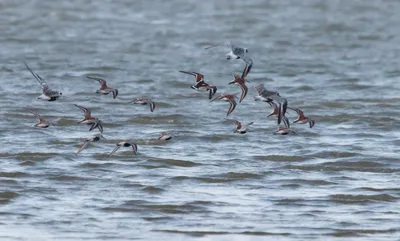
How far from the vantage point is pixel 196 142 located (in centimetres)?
1772

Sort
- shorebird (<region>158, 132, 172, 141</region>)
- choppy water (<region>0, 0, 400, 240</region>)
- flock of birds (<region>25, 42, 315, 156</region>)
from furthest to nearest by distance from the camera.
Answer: shorebird (<region>158, 132, 172, 141</region>)
flock of birds (<region>25, 42, 315, 156</region>)
choppy water (<region>0, 0, 400, 240</region>)

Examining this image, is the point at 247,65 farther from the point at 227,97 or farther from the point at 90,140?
the point at 90,140

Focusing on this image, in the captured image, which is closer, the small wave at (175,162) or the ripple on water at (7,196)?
the ripple on water at (7,196)

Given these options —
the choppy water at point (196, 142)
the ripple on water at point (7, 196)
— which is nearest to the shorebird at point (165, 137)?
the choppy water at point (196, 142)

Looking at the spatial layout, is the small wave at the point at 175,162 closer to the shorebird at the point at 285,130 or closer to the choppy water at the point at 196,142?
the choppy water at the point at 196,142

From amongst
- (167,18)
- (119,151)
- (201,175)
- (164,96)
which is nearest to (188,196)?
(201,175)

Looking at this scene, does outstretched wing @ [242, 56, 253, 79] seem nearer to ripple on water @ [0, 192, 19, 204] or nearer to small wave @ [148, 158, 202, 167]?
small wave @ [148, 158, 202, 167]

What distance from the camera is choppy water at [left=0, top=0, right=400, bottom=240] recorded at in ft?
42.6

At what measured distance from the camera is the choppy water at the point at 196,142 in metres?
13.0

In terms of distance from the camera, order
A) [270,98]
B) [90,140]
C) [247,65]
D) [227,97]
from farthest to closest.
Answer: [90,140]
[227,97]
[270,98]
[247,65]

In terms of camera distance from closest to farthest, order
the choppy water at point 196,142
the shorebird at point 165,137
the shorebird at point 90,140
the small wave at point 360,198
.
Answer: the choppy water at point 196,142 → the small wave at point 360,198 → the shorebird at point 90,140 → the shorebird at point 165,137

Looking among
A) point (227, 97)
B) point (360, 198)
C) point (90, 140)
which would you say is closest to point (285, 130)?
point (227, 97)

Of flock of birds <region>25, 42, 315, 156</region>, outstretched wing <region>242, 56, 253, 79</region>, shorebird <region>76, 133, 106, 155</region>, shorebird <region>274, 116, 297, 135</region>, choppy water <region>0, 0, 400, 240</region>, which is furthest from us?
shorebird <region>274, 116, 297, 135</region>

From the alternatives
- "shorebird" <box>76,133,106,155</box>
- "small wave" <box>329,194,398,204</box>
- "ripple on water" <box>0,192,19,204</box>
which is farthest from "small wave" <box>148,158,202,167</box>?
"ripple on water" <box>0,192,19,204</box>
